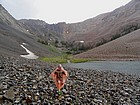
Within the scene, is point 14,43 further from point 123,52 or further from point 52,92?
point 52,92

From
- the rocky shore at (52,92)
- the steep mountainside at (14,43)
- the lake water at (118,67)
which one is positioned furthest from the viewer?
the steep mountainside at (14,43)

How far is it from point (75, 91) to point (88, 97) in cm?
117

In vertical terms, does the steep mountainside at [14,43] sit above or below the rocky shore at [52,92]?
above

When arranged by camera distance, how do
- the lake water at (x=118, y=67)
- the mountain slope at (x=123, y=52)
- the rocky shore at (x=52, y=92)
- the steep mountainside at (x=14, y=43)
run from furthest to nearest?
1. the mountain slope at (x=123, y=52)
2. the steep mountainside at (x=14, y=43)
3. the lake water at (x=118, y=67)
4. the rocky shore at (x=52, y=92)

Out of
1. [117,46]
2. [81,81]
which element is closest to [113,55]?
[117,46]

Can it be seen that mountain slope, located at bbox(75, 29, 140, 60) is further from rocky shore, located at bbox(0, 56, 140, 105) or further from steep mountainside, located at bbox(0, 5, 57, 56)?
rocky shore, located at bbox(0, 56, 140, 105)

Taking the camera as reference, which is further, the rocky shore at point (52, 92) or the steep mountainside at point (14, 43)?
the steep mountainside at point (14, 43)

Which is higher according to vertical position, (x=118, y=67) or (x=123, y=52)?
(x=123, y=52)

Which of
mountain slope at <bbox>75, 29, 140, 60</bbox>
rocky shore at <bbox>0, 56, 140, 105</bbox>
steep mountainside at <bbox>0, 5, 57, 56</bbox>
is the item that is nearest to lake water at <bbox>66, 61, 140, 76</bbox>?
steep mountainside at <bbox>0, 5, 57, 56</bbox>

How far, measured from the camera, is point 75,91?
20531 millimetres

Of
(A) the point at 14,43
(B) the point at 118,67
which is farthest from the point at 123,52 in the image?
(B) the point at 118,67

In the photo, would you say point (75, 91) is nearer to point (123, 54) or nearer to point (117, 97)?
point (117, 97)

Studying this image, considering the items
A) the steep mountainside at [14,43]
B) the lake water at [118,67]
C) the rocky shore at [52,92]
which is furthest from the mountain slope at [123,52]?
the rocky shore at [52,92]

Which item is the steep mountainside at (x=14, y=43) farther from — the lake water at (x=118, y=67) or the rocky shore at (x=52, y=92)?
the rocky shore at (x=52, y=92)
